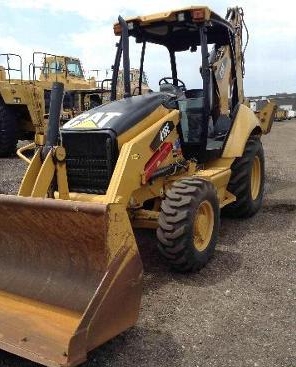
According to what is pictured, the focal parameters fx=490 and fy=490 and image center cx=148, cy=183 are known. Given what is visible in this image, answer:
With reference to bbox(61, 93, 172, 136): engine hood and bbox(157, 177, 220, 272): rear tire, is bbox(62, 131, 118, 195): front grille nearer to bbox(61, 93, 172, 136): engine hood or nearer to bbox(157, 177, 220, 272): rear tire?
bbox(61, 93, 172, 136): engine hood

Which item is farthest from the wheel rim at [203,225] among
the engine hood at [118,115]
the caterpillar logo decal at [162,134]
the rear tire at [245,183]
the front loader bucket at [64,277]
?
the rear tire at [245,183]

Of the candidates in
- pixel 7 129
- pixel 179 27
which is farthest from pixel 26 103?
pixel 179 27

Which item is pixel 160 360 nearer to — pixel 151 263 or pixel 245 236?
pixel 151 263

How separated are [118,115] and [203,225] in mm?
1300

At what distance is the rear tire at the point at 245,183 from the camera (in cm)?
600

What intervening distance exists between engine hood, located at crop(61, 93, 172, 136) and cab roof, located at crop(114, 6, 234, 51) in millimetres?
993

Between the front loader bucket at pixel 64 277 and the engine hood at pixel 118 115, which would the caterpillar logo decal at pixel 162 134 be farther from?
the front loader bucket at pixel 64 277

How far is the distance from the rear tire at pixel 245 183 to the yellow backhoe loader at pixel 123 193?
0.01 meters

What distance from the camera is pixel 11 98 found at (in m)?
12.1

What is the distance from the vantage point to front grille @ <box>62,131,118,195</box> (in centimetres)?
445

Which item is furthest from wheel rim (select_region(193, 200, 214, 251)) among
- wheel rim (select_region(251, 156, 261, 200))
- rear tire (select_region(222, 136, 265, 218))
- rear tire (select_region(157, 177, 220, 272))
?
wheel rim (select_region(251, 156, 261, 200))

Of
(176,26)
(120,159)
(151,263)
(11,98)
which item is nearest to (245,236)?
(151,263)

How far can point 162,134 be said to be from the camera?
4.79 m

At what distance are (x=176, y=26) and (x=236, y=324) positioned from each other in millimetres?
3509
